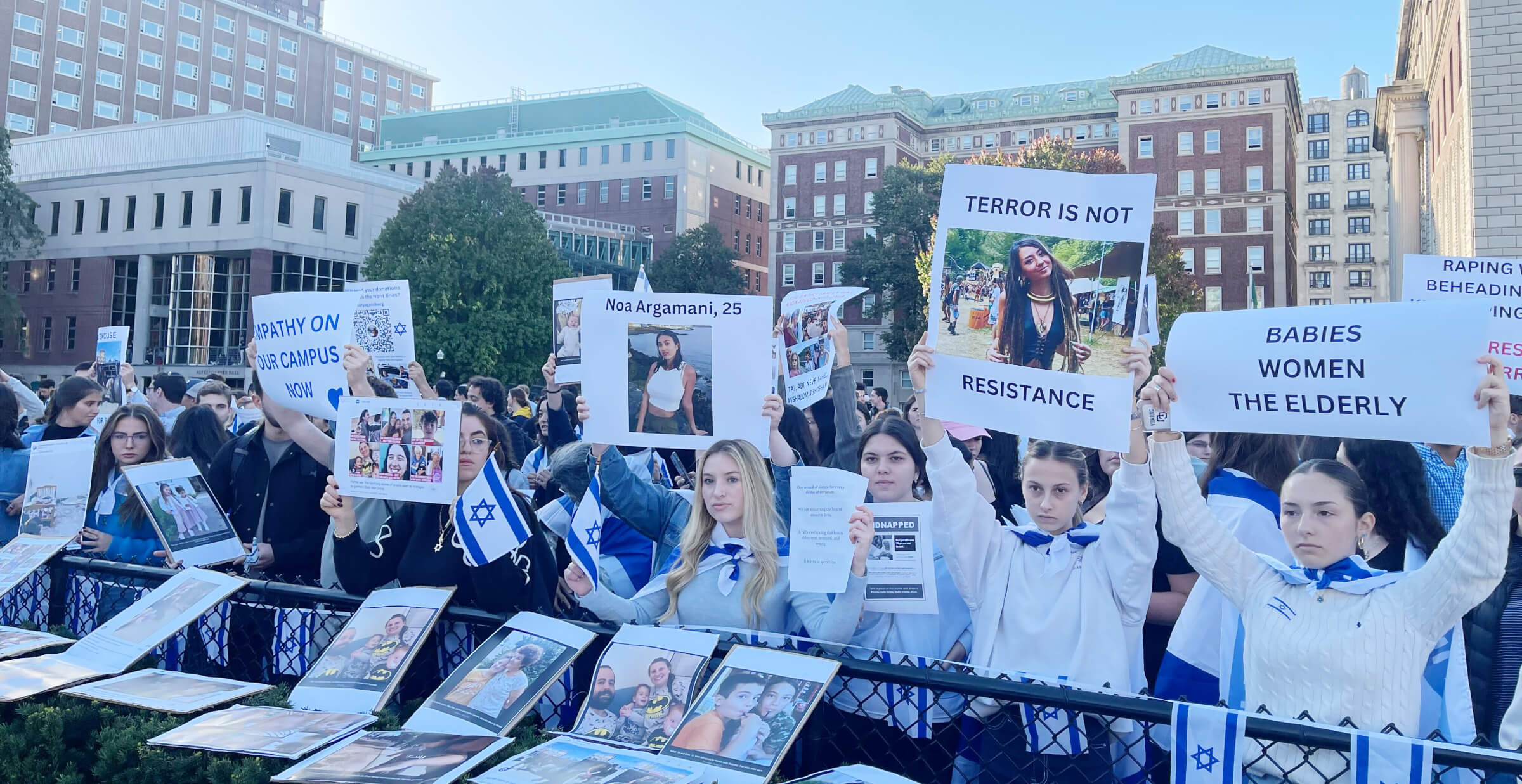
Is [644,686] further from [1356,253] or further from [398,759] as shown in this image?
[1356,253]

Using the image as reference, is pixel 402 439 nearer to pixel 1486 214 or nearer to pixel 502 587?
pixel 502 587

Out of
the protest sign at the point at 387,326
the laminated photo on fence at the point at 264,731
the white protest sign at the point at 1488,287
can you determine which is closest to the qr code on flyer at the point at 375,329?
the protest sign at the point at 387,326

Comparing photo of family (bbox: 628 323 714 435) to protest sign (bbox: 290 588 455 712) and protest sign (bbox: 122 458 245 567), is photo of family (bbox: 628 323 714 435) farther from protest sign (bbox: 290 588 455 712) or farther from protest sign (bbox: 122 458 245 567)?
protest sign (bbox: 122 458 245 567)

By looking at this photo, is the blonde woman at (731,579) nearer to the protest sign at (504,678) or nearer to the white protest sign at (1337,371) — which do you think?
the protest sign at (504,678)

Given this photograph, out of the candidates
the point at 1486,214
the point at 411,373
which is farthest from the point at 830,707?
the point at 1486,214

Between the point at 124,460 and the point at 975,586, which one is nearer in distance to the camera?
the point at 975,586

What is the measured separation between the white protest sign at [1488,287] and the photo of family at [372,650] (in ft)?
15.2

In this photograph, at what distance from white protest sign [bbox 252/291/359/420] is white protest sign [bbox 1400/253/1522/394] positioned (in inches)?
197

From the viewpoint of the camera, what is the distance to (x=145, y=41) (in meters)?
78.7

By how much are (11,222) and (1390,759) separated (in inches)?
2672

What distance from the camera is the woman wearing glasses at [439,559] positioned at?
4004 millimetres

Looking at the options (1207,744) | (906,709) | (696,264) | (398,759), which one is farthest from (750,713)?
(696,264)

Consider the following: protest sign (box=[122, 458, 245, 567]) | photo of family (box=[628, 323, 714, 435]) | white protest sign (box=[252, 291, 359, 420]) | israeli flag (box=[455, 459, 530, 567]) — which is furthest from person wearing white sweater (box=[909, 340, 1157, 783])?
protest sign (box=[122, 458, 245, 567])

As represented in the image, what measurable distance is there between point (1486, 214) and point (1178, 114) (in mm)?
54693
